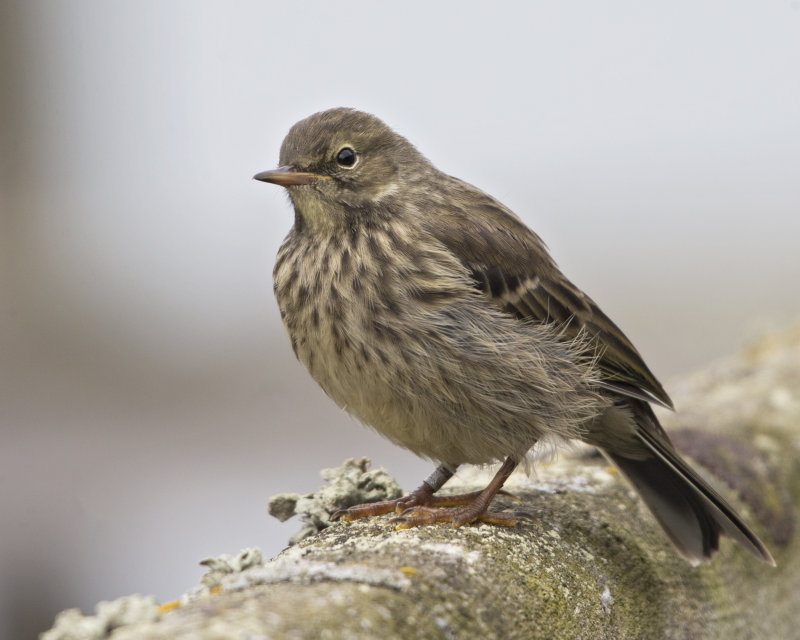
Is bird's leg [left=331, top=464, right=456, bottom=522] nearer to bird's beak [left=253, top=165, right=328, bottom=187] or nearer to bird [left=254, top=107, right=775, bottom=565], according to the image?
bird [left=254, top=107, right=775, bottom=565]

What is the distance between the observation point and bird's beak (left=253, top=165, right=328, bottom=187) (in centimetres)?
364

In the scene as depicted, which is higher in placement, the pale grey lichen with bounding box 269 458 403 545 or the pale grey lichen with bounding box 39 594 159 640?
the pale grey lichen with bounding box 39 594 159 640

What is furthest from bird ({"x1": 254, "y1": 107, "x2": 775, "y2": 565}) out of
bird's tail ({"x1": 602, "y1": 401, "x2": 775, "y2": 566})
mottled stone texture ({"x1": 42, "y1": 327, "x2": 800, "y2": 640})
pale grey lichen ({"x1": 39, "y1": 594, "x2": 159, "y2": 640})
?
pale grey lichen ({"x1": 39, "y1": 594, "x2": 159, "y2": 640})

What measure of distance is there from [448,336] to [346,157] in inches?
39.0

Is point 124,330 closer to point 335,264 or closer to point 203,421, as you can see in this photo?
point 203,421

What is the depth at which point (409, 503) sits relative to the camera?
3.36 metres

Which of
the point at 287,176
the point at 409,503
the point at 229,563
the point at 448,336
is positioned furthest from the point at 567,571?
the point at 287,176

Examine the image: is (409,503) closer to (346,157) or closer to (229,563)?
(229,563)

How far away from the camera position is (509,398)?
134 inches

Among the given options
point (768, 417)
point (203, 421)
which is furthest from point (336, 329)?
point (203, 421)

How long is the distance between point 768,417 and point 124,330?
6122mm

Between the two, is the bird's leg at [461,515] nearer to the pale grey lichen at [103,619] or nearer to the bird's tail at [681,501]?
the bird's tail at [681,501]

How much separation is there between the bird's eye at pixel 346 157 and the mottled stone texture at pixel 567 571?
1418 millimetres

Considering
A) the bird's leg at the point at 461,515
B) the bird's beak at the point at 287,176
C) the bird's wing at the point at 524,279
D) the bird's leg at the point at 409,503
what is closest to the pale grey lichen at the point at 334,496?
the bird's leg at the point at 409,503
